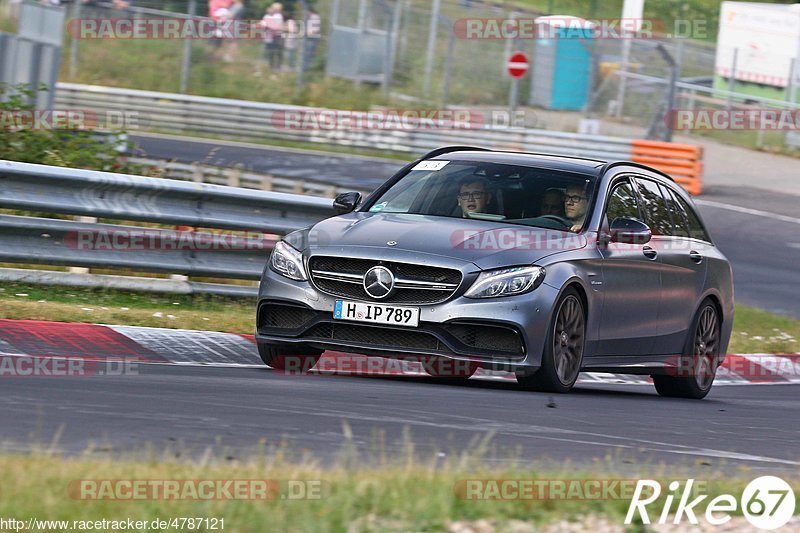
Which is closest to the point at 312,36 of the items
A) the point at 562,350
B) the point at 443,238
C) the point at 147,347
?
the point at 147,347

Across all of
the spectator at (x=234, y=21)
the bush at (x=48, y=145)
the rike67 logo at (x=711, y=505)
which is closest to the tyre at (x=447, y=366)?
the rike67 logo at (x=711, y=505)

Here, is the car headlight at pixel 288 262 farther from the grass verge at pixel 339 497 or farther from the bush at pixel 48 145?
the bush at pixel 48 145

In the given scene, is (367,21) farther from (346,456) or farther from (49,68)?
(346,456)

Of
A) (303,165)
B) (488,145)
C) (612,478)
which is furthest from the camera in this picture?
(488,145)

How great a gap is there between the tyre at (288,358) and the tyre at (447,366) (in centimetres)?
72

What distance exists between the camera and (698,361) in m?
10.7

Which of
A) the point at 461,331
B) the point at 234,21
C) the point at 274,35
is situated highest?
Answer: the point at 234,21

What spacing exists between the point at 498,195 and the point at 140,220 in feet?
11.0

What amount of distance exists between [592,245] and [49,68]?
37.1 feet

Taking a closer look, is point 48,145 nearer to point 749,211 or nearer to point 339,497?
point 339,497

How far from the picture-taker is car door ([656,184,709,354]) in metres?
10.2

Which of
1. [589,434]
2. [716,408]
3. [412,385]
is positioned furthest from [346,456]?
[716,408]

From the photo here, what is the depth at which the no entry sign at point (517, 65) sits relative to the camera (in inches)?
1227

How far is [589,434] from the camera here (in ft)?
22.6
